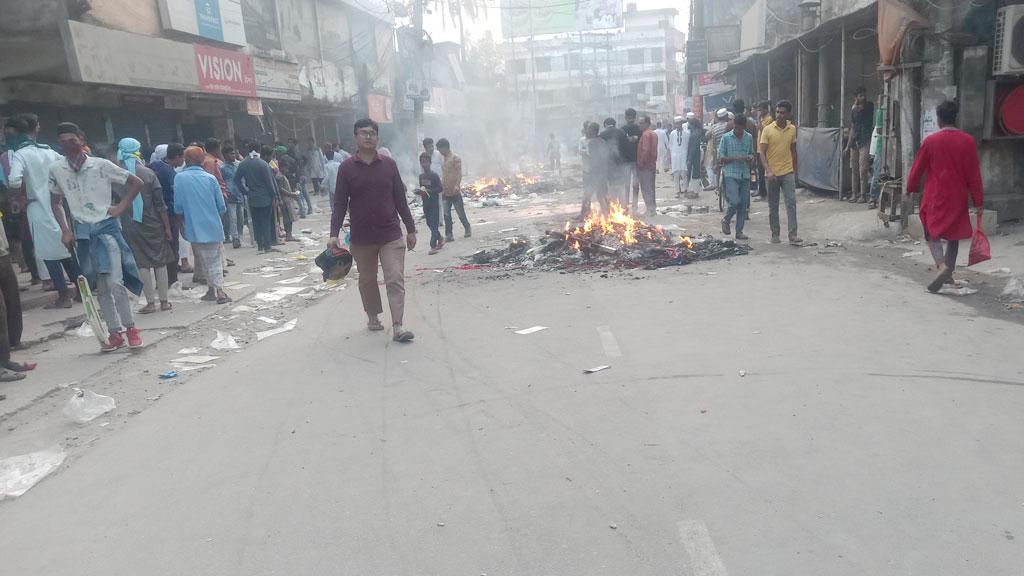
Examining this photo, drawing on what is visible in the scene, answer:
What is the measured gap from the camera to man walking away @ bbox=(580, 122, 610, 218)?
44.9 feet

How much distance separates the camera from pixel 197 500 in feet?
11.6

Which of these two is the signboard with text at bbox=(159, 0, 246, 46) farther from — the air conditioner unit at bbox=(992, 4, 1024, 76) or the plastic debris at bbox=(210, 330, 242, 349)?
the air conditioner unit at bbox=(992, 4, 1024, 76)

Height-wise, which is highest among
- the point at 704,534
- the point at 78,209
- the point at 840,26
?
the point at 840,26

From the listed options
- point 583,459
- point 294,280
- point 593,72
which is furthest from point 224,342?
point 593,72

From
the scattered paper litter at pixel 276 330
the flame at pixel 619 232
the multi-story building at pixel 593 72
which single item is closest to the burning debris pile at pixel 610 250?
the flame at pixel 619 232

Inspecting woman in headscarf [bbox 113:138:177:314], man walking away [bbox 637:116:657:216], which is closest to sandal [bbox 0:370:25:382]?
woman in headscarf [bbox 113:138:177:314]

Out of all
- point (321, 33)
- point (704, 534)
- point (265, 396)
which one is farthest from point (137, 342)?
point (321, 33)

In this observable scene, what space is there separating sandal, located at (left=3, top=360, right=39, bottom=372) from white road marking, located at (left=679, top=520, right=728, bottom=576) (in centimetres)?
568

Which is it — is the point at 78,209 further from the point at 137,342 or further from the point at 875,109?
the point at 875,109

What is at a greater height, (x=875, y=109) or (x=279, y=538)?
(x=875, y=109)

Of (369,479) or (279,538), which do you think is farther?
(369,479)

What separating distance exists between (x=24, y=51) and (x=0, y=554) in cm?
1321

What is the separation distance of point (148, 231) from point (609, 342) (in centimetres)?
550

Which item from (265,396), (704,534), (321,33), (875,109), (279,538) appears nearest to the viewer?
(704,534)
